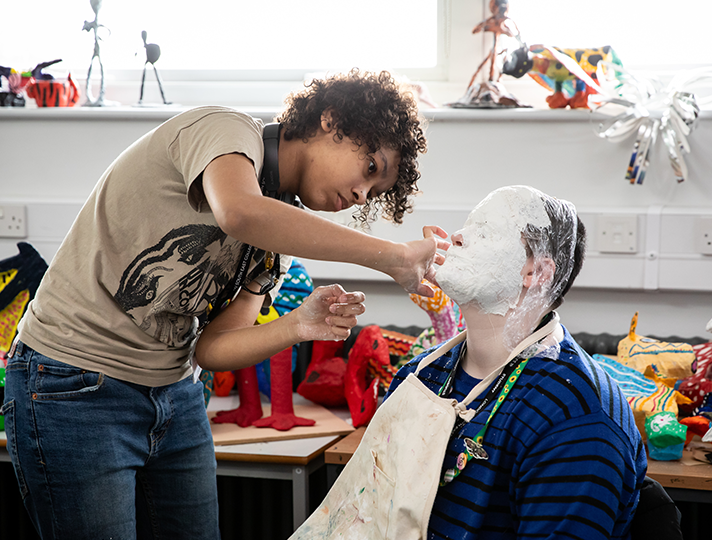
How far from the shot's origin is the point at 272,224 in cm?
90

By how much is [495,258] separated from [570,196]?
1126 mm

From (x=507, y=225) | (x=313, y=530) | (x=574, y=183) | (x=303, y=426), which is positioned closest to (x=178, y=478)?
(x=313, y=530)

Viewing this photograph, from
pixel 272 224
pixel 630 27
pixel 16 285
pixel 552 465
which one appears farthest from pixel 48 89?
pixel 552 465

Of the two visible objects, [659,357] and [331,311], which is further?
[659,357]

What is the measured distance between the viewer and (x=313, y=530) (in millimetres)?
1108

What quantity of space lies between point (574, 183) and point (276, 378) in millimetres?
1095

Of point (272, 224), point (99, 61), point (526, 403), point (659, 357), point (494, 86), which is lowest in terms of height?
point (659, 357)

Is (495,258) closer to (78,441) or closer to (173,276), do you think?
(173,276)

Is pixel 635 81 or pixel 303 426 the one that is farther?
pixel 635 81

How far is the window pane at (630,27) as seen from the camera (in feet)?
7.04

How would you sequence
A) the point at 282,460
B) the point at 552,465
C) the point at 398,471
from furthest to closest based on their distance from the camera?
the point at 282,460
the point at 398,471
the point at 552,465

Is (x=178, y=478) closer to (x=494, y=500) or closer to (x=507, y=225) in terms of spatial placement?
(x=494, y=500)

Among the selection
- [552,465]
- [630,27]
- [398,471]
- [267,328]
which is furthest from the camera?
[630,27]

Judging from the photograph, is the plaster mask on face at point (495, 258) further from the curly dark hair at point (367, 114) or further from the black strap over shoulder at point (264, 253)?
the black strap over shoulder at point (264, 253)
